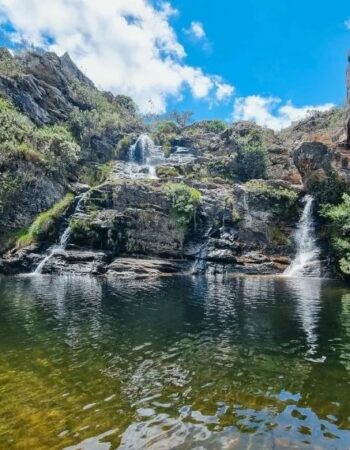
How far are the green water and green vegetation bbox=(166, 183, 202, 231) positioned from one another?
3067cm

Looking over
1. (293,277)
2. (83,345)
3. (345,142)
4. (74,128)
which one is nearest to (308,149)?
(345,142)

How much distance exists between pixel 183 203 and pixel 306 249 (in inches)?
778

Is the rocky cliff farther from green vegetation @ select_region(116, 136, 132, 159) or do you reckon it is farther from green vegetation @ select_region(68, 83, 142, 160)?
green vegetation @ select_region(116, 136, 132, 159)

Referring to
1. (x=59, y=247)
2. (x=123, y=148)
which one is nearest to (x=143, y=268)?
(x=59, y=247)

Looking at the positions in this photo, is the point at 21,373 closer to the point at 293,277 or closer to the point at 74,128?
the point at 293,277

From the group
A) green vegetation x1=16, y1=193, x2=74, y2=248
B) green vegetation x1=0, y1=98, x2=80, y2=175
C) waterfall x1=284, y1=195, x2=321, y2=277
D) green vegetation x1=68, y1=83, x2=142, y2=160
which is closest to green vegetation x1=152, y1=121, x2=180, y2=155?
green vegetation x1=68, y1=83, x2=142, y2=160

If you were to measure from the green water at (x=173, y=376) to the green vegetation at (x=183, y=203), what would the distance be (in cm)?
3067

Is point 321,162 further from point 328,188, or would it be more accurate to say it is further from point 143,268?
point 143,268

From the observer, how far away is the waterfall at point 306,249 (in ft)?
171

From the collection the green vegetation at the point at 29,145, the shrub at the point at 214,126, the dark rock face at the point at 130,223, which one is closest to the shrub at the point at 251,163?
the dark rock face at the point at 130,223

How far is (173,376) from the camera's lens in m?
13.5

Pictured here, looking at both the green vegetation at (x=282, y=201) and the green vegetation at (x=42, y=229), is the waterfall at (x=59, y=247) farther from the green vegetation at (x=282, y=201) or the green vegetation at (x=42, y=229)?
the green vegetation at (x=282, y=201)

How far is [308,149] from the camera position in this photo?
64250 millimetres

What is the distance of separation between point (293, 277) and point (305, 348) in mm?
35454
